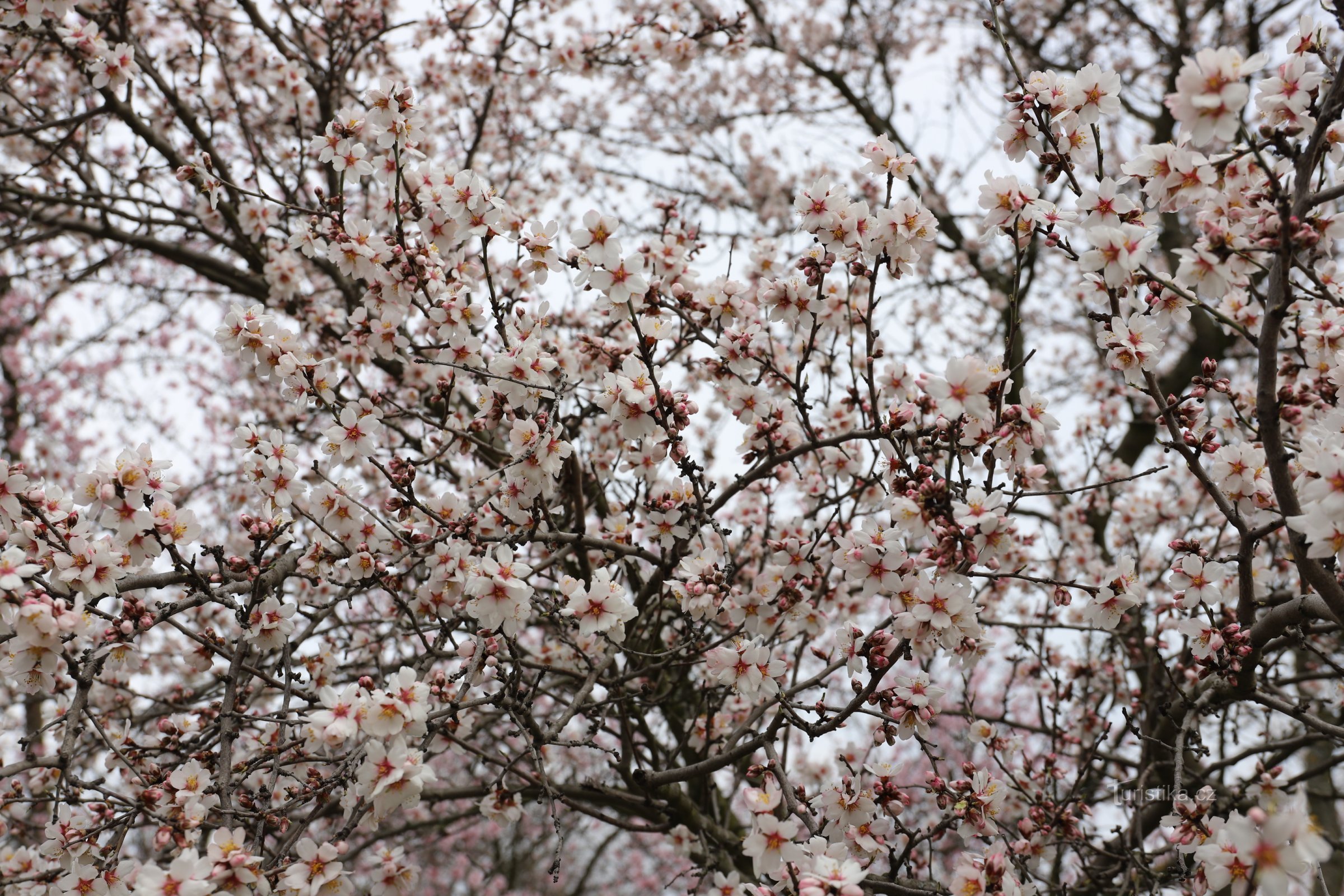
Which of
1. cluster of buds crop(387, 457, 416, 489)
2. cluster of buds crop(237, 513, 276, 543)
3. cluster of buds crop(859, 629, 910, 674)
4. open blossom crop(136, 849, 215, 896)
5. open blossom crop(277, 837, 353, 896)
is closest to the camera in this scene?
open blossom crop(136, 849, 215, 896)

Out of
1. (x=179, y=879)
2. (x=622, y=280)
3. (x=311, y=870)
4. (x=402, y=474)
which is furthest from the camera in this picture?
(x=402, y=474)

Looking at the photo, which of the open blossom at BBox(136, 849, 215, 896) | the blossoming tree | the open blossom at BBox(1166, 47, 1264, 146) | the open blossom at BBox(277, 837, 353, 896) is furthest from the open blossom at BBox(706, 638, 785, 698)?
the open blossom at BBox(1166, 47, 1264, 146)

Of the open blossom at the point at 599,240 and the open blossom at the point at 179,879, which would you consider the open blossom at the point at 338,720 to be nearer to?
the open blossom at the point at 179,879

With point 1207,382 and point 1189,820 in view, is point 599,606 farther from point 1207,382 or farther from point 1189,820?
point 1207,382

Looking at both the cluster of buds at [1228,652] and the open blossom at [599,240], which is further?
the open blossom at [599,240]

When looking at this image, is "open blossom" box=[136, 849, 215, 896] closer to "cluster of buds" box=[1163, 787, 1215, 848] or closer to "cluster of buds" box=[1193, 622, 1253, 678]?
"cluster of buds" box=[1163, 787, 1215, 848]

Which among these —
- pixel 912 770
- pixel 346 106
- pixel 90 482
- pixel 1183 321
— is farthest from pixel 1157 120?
pixel 90 482

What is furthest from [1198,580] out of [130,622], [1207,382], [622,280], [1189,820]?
[130,622]

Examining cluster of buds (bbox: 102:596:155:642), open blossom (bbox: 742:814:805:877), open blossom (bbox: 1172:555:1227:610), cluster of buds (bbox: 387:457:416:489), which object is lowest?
open blossom (bbox: 742:814:805:877)

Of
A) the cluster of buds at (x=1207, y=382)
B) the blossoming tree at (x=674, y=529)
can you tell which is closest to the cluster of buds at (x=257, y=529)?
the blossoming tree at (x=674, y=529)

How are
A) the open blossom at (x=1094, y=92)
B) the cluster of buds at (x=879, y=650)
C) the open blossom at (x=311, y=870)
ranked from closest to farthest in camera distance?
the open blossom at (x=311, y=870), the cluster of buds at (x=879, y=650), the open blossom at (x=1094, y=92)

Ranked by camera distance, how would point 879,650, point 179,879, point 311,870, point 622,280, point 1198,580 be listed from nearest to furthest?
point 179,879 → point 311,870 → point 879,650 → point 1198,580 → point 622,280

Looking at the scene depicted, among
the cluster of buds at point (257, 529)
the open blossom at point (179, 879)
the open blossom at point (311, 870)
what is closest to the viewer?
the open blossom at point (179, 879)

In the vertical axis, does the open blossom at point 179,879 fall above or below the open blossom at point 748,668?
below
